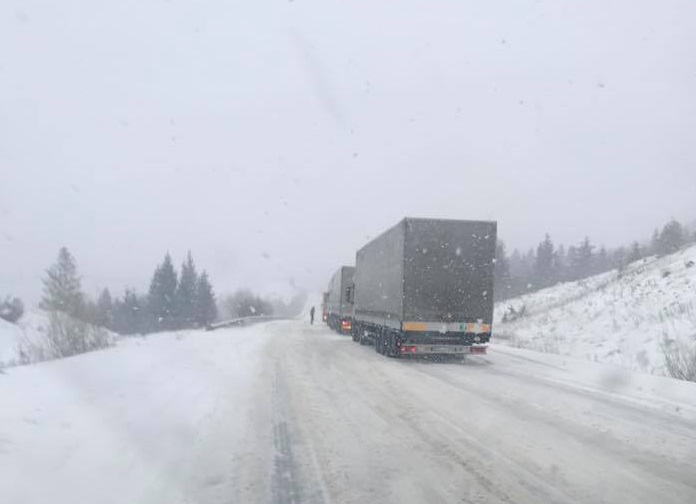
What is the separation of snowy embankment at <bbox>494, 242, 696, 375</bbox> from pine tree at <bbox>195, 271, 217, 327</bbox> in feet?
209

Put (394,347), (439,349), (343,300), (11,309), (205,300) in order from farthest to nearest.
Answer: (205,300), (11,309), (343,300), (394,347), (439,349)

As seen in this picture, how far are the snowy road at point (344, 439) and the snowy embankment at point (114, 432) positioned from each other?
0.03m

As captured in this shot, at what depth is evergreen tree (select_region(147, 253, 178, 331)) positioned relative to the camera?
90.6 meters

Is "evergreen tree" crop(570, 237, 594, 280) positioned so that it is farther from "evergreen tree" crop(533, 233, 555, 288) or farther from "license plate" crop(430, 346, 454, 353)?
"license plate" crop(430, 346, 454, 353)

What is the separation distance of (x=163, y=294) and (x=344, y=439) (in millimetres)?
86499

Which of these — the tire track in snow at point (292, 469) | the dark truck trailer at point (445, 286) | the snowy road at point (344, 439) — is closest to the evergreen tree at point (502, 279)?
the dark truck trailer at point (445, 286)

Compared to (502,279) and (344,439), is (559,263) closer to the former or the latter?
(502,279)

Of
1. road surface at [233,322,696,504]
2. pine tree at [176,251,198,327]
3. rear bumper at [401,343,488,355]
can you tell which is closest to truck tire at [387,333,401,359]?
rear bumper at [401,343,488,355]

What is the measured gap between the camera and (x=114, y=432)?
7941 millimetres

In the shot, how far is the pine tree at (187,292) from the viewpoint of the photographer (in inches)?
3627

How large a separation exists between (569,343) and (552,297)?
23.4 meters

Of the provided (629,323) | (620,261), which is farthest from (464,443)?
(620,261)

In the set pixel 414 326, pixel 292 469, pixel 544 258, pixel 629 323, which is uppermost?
pixel 544 258

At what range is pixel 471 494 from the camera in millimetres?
5906
